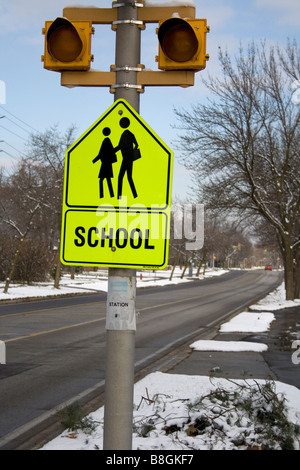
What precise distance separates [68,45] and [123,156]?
0.92m

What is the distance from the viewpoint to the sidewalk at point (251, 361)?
9.67 m

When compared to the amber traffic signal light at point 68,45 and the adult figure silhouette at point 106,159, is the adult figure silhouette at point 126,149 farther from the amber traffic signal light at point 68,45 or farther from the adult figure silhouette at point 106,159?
the amber traffic signal light at point 68,45

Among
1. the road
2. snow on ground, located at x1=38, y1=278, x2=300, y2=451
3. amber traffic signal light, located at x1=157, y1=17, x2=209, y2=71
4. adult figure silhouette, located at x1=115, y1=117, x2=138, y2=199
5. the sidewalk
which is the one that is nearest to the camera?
adult figure silhouette, located at x1=115, y1=117, x2=138, y2=199

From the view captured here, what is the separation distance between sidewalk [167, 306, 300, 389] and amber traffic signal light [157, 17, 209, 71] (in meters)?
4.65

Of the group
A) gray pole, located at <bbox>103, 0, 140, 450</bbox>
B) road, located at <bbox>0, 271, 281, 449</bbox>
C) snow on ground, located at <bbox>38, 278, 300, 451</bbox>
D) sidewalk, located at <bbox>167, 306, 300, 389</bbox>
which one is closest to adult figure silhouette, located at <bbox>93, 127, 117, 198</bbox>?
gray pole, located at <bbox>103, 0, 140, 450</bbox>

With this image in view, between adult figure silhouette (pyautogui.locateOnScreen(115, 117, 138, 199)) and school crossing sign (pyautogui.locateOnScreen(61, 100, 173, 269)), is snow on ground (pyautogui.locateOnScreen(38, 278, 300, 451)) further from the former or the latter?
adult figure silhouette (pyautogui.locateOnScreen(115, 117, 138, 199))

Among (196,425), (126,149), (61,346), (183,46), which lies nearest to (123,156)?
A: (126,149)

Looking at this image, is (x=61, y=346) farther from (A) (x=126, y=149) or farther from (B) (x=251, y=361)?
(A) (x=126, y=149)

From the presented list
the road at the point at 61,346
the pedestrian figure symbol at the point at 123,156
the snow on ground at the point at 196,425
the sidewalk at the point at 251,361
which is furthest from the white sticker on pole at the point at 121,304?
the sidewalk at the point at 251,361

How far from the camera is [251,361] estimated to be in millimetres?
11461

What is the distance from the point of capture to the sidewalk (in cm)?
967

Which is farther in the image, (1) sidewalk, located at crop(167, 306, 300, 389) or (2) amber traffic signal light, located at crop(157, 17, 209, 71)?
(1) sidewalk, located at crop(167, 306, 300, 389)

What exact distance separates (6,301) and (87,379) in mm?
16104
